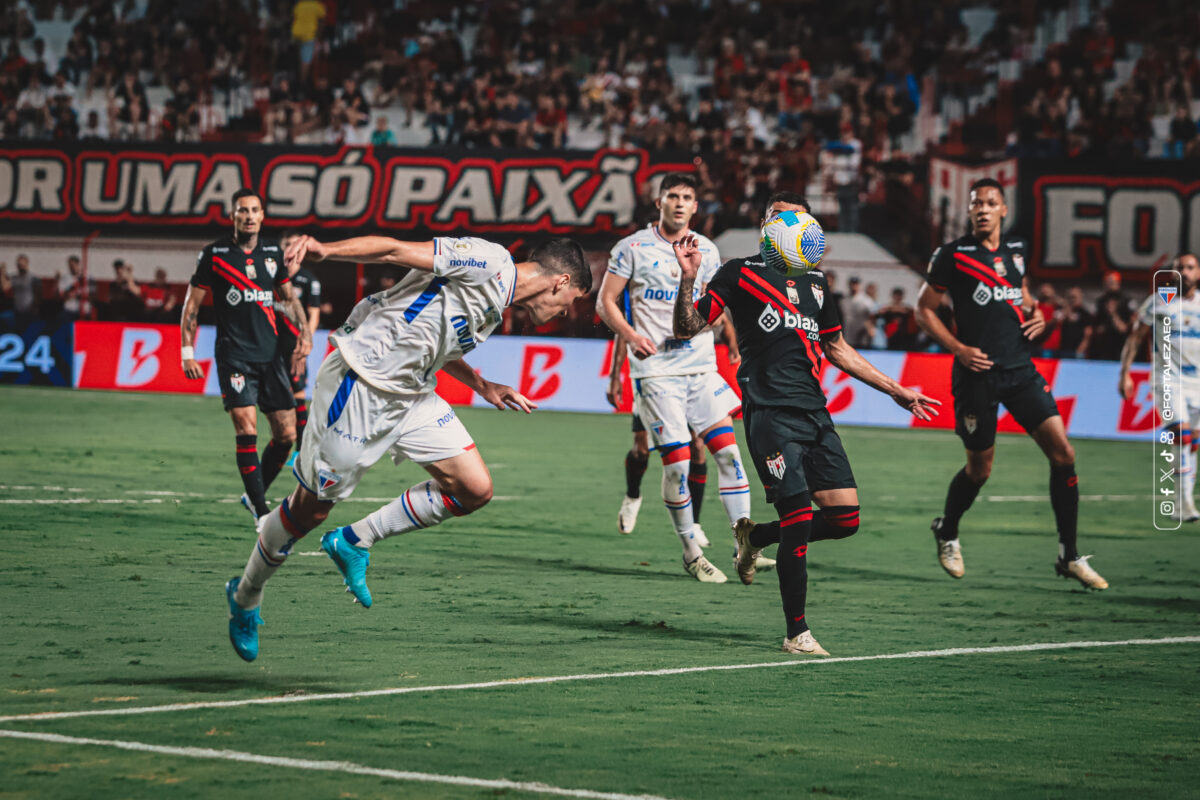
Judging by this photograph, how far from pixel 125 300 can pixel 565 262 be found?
70.6 ft

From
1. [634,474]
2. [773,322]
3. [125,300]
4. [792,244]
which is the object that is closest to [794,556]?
[773,322]

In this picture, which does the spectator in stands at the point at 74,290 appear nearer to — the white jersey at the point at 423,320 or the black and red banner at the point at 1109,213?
the black and red banner at the point at 1109,213

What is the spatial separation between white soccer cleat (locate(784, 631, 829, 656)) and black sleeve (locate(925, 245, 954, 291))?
11.4 ft

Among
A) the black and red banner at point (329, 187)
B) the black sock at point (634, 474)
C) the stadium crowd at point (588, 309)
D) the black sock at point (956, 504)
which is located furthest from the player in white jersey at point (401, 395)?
the black and red banner at point (329, 187)

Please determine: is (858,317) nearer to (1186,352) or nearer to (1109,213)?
(1109,213)

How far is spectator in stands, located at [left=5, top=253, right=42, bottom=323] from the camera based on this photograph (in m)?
27.9

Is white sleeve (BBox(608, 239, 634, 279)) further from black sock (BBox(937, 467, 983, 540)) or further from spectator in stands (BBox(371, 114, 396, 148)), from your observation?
spectator in stands (BBox(371, 114, 396, 148))

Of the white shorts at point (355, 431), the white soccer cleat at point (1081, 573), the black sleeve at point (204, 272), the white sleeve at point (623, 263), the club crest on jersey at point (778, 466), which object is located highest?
the white sleeve at point (623, 263)

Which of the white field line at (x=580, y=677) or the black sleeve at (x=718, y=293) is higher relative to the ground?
the black sleeve at (x=718, y=293)

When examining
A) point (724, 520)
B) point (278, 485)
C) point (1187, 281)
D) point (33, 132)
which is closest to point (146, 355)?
point (33, 132)

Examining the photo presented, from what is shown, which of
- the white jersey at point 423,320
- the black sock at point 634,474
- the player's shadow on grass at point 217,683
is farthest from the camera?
the black sock at point 634,474

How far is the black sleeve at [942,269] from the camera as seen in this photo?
33.9ft

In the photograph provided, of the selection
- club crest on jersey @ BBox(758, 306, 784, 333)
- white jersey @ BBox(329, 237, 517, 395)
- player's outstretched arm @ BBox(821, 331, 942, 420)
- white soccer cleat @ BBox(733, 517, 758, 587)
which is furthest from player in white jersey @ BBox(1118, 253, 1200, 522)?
white jersey @ BBox(329, 237, 517, 395)

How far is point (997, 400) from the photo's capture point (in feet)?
33.8
